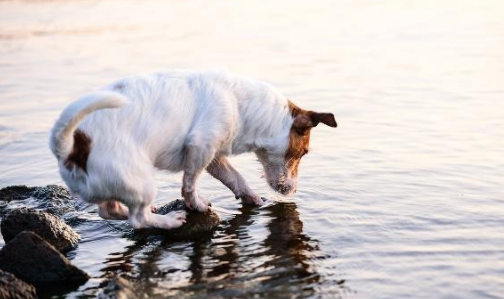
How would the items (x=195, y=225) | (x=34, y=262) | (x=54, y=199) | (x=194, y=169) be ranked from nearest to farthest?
(x=34, y=262)
(x=194, y=169)
(x=195, y=225)
(x=54, y=199)

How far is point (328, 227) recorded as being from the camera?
7086mm

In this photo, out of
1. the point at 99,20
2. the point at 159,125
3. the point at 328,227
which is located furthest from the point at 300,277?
the point at 99,20

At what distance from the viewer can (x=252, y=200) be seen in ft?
25.3

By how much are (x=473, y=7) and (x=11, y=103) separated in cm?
1130

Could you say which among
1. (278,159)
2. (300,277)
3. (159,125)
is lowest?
(300,277)

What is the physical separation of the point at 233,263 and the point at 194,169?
3.10ft

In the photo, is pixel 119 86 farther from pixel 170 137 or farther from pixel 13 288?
pixel 13 288

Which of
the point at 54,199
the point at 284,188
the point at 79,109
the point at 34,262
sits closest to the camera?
the point at 79,109

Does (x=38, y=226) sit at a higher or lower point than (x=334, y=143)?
lower

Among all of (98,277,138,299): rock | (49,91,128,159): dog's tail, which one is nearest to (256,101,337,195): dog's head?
(49,91,128,159): dog's tail

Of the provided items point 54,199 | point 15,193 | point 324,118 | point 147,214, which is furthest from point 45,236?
point 324,118

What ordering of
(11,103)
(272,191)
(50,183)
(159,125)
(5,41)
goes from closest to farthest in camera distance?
(159,125), (272,191), (50,183), (11,103), (5,41)

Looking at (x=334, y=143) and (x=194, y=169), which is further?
(x=334, y=143)

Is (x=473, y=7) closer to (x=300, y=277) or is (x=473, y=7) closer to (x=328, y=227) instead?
(x=328, y=227)
